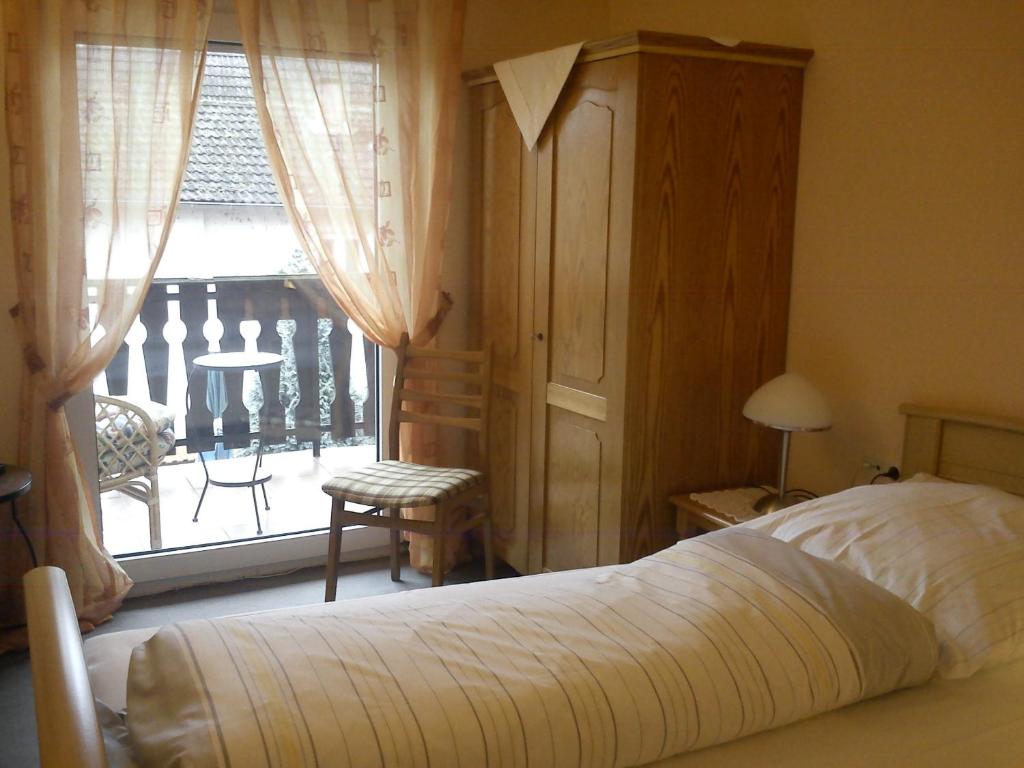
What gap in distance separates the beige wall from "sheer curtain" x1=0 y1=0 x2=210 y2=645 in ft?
6.16

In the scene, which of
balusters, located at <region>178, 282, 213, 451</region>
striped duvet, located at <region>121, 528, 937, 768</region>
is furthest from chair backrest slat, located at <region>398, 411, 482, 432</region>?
striped duvet, located at <region>121, 528, 937, 768</region>

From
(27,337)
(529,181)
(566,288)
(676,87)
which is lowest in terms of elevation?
(27,337)

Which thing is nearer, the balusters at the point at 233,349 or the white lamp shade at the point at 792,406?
the white lamp shade at the point at 792,406

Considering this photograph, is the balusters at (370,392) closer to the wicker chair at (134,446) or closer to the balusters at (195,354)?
the balusters at (195,354)

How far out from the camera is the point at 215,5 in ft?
9.94

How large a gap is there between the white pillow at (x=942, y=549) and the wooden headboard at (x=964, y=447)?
193 mm

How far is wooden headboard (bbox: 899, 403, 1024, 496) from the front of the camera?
206 cm

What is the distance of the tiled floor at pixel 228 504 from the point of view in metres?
3.28

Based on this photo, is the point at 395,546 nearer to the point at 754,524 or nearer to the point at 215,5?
the point at 754,524

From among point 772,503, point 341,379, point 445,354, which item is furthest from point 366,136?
point 772,503

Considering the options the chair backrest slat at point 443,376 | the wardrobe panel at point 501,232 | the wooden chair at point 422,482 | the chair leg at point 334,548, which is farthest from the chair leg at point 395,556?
the wardrobe panel at point 501,232

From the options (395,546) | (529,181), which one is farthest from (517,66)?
(395,546)

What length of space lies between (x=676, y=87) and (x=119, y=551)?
8.15 feet

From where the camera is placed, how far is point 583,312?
2.79 meters
